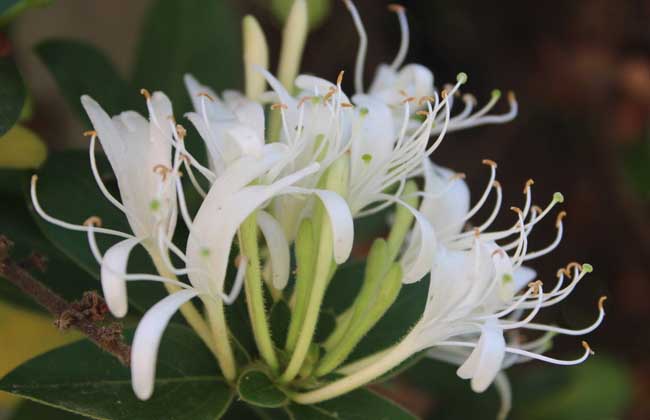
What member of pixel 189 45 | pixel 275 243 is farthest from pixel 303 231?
pixel 189 45

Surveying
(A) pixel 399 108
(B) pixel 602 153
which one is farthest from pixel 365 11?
(A) pixel 399 108

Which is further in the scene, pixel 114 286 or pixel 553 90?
pixel 553 90

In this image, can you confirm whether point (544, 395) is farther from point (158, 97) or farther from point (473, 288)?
point (158, 97)

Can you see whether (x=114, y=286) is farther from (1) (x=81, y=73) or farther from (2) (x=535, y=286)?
(1) (x=81, y=73)

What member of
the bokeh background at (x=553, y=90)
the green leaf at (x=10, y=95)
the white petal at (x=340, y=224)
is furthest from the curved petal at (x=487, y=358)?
the bokeh background at (x=553, y=90)

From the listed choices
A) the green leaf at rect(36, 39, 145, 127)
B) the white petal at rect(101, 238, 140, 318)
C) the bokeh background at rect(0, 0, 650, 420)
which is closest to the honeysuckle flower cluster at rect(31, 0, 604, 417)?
the white petal at rect(101, 238, 140, 318)
